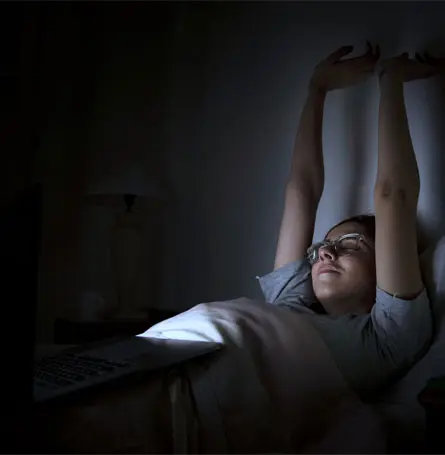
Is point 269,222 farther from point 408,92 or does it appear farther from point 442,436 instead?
point 442,436

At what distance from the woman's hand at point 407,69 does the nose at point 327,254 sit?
1.47 feet

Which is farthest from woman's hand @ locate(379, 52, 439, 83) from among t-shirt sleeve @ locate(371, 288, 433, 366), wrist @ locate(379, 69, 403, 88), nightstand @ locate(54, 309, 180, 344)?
nightstand @ locate(54, 309, 180, 344)

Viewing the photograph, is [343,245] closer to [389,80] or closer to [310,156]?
[310,156]

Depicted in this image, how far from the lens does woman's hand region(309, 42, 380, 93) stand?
1.36 m

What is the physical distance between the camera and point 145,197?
1.42m

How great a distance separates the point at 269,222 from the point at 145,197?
33 centimetres

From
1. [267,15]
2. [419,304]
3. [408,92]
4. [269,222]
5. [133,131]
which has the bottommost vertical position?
[419,304]

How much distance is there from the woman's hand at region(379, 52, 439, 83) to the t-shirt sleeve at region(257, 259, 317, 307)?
1.63 feet

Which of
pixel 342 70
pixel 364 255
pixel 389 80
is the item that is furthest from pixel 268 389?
pixel 342 70

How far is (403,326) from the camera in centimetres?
95

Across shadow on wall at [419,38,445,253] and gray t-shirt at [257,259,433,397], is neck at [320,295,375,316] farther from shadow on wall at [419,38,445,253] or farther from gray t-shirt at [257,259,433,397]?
shadow on wall at [419,38,445,253]

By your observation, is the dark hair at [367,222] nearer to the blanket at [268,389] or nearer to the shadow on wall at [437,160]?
the shadow on wall at [437,160]

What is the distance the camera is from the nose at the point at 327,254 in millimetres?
1126

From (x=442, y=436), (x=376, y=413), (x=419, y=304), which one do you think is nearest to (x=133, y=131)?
(x=419, y=304)
